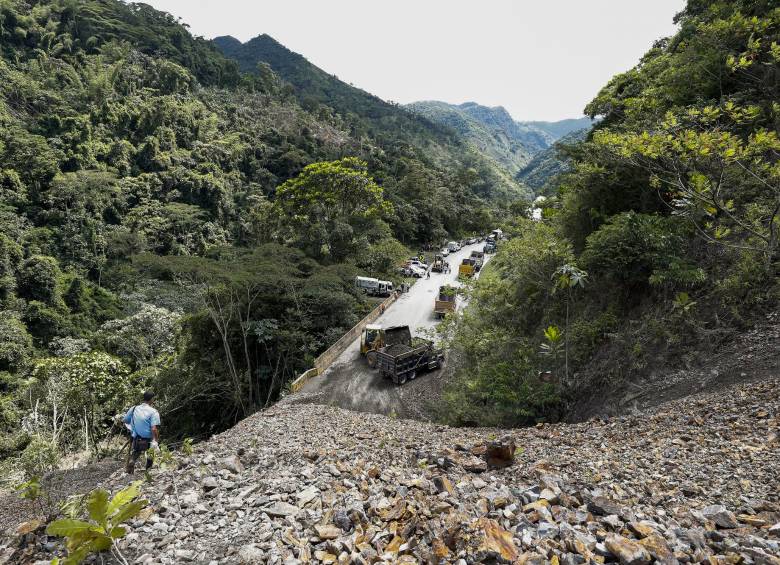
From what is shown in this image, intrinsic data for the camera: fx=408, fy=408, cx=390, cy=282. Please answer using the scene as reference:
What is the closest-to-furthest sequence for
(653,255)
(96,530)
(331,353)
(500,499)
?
(96,530)
(500,499)
(653,255)
(331,353)

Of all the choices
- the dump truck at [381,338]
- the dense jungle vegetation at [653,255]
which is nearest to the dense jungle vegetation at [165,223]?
the dump truck at [381,338]

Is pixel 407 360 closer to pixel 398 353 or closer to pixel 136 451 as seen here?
pixel 398 353

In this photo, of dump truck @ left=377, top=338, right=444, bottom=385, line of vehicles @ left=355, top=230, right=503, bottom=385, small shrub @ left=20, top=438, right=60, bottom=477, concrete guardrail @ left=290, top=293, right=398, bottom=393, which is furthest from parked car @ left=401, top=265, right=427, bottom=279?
small shrub @ left=20, top=438, right=60, bottom=477

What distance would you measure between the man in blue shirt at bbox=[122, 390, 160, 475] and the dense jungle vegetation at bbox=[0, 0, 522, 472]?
19.4ft

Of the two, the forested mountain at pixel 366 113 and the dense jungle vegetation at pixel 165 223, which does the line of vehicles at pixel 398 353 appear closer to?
the dense jungle vegetation at pixel 165 223

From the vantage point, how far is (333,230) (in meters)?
30.7

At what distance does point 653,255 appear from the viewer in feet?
29.2

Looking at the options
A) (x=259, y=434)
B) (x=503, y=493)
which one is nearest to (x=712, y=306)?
(x=503, y=493)

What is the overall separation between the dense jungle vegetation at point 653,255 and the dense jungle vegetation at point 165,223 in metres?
9.20

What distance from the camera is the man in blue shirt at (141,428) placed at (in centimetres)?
644

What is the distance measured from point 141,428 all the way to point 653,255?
1039 cm

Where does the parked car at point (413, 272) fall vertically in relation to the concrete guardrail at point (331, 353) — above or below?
above

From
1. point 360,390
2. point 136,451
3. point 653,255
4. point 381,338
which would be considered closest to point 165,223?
point 381,338

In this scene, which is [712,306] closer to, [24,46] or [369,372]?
[369,372]
